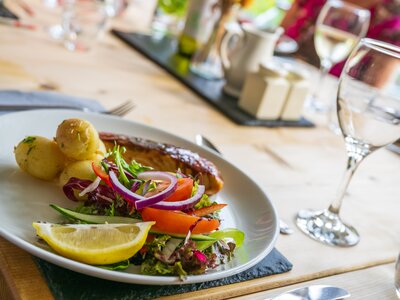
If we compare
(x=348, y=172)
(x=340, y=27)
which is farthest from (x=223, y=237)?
(x=340, y=27)

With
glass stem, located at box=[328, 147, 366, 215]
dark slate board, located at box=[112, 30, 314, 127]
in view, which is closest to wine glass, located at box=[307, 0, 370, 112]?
dark slate board, located at box=[112, 30, 314, 127]

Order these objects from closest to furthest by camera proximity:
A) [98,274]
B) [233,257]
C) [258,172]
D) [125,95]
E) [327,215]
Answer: [98,274]
[233,257]
[327,215]
[258,172]
[125,95]

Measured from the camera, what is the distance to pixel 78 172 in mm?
740

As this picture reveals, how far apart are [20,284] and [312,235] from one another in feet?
1.81

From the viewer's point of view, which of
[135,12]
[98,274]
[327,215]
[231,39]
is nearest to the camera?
[98,274]

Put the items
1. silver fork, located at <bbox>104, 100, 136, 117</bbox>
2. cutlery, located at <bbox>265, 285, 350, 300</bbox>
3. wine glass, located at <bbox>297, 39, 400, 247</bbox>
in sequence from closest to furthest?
1. cutlery, located at <bbox>265, 285, 350, 300</bbox>
2. wine glass, located at <bbox>297, 39, 400, 247</bbox>
3. silver fork, located at <bbox>104, 100, 136, 117</bbox>

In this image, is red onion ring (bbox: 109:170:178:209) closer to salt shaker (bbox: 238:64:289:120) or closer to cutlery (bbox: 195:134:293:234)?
cutlery (bbox: 195:134:293:234)

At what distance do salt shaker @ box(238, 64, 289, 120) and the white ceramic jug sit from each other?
0.31ft

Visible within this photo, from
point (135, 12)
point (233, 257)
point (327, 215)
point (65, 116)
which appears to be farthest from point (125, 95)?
point (135, 12)

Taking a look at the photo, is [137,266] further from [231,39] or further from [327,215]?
[231,39]

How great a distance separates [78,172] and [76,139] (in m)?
0.05

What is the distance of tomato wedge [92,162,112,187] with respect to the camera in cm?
71

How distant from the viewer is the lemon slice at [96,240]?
57 cm

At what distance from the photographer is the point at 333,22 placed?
5.79 ft
